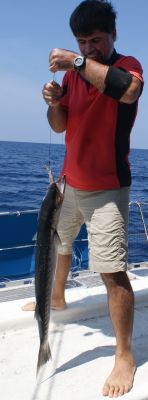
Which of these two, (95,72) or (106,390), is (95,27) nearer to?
(95,72)

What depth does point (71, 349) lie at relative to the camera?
11.9 feet

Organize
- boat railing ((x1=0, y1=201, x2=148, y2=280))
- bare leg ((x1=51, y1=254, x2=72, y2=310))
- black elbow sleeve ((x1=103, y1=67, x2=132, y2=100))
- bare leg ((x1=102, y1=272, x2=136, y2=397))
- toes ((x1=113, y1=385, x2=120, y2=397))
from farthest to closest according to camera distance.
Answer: boat railing ((x1=0, y1=201, x2=148, y2=280))
bare leg ((x1=51, y1=254, x2=72, y2=310))
bare leg ((x1=102, y1=272, x2=136, y2=397))
toes ((x1=113, y1=385, x2=120, y2=397))
black elbow sleeve ((x1=103, y1=67, x2=132, y2=100))

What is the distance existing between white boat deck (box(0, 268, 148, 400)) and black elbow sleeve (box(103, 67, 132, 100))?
1.80 metres

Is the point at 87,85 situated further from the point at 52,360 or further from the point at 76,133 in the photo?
the point at 52,360

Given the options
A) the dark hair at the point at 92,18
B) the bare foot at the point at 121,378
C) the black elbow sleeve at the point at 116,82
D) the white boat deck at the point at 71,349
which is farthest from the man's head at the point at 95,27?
the white boat deck at the point at 71,349

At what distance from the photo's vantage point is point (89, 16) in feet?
9.81

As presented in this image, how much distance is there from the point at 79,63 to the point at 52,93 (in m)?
0.44

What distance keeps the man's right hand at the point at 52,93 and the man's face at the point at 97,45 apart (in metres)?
0.27

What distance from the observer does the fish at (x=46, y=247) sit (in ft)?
9.84

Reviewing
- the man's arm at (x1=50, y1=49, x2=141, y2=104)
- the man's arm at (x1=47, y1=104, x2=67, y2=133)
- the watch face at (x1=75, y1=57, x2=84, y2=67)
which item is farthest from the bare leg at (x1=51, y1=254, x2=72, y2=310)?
the watch face at (x1=75, y1=57, x2=84, y2=67)

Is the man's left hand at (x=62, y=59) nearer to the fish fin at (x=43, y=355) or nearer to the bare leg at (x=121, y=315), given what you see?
the bare leg at (x=121, y=315)

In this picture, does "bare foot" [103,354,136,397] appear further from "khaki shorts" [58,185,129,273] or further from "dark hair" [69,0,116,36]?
"dark hair" [69,0,116,36]

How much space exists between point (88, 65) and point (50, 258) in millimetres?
1187

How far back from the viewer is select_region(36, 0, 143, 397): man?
3.04m
